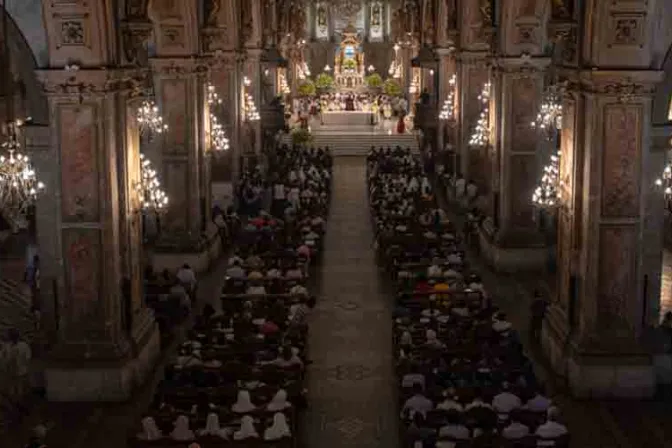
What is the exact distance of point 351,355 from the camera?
2416 cm

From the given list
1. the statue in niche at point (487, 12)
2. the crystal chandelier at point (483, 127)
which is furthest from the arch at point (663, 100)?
the crystal chandelier at point (483, 127)

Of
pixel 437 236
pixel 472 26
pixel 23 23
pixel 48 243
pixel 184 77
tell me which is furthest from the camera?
pixel 472 26

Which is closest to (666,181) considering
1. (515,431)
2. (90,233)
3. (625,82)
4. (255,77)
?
(625,82)

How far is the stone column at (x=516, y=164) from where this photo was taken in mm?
30312

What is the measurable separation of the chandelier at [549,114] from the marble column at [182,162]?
9517 millimetres

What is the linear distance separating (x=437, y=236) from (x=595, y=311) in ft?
40.7

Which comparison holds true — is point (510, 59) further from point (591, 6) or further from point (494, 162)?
point (591, 6)

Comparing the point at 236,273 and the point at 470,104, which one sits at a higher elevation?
the point at 470,104

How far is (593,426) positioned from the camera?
19.7m

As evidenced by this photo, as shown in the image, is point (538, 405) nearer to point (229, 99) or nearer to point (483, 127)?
point (483, 127)

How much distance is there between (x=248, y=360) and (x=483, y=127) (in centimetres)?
1533

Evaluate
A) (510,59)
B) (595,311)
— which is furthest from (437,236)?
(595,311)

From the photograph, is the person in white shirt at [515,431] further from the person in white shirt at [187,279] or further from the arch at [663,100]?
the person in white shirt at [187,279]

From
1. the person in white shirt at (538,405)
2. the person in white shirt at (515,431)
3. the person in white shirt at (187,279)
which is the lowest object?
the person in white shirt at (515,431)
